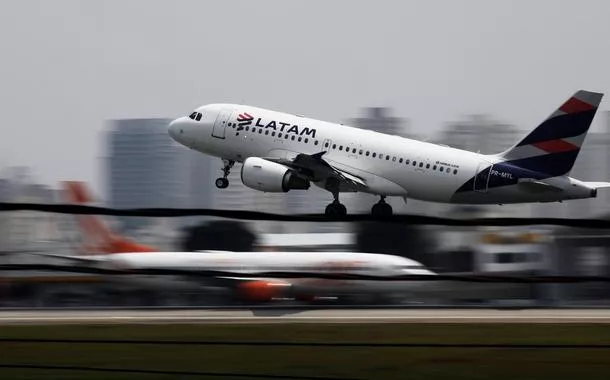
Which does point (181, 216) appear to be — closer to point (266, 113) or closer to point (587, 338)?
point (587, 338)

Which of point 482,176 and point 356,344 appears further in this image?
point 482,176

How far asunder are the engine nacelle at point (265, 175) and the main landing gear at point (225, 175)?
3.11 m

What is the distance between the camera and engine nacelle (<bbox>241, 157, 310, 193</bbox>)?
4828 cm

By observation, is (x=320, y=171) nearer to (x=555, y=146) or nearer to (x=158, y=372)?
(x=555, y=146)

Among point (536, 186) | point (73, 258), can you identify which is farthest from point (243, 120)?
point (73, 258)

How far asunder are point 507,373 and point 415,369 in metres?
0.64

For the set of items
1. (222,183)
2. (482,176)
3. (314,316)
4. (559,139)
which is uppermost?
(559,139)

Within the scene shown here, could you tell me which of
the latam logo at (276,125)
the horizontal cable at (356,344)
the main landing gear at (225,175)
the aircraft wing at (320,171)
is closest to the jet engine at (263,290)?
the horizontal cable at (356,344)

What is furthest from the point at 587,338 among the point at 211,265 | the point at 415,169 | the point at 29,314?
the point at 415,169

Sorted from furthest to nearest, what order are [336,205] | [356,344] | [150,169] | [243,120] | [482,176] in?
[150,169]
[336,205]
[243,120]
[482,176]
[356,344]

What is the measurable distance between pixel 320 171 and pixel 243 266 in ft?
135

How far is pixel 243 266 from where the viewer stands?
1001cm

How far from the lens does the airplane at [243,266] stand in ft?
31.2

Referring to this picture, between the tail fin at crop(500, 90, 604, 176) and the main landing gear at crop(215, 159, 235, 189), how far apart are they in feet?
37.5
